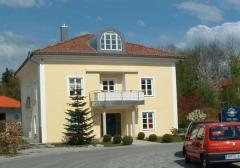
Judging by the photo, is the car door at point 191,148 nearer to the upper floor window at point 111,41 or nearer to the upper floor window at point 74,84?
the upper floor window at point 74,84

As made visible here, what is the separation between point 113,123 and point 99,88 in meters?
3.99

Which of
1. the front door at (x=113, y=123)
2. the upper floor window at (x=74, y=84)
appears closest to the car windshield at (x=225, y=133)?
the upper floor window at (x=74, y=84)

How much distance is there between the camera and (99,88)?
148 ft

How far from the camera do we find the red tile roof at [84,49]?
4320cm

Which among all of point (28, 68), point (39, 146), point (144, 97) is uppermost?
point (28, 68)

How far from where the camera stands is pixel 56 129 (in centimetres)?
4306

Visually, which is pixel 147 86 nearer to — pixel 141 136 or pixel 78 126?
pixel 141 136

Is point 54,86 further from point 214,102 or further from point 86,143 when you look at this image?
point 214,102

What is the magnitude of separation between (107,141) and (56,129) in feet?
15.4

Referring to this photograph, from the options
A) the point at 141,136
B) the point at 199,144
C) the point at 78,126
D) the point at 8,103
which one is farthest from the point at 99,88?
the point at 199,144

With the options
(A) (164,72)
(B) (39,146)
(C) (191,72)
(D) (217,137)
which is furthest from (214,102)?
(D) (217,137)

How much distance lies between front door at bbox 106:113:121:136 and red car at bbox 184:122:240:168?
3030cm

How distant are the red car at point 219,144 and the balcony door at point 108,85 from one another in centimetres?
2968

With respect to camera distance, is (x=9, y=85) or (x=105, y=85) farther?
(x=9, y=85)
